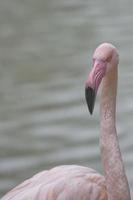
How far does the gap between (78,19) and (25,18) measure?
924 millimetres

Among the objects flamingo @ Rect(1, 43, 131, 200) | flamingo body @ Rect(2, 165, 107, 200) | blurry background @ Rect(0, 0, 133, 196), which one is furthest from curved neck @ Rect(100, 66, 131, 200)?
blurry background @ Rect(0, 0, 133, 196)

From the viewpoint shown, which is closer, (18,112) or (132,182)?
(132,182)

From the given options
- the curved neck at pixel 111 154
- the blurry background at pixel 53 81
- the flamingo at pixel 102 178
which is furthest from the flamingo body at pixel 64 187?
the blurry background at pixel 53 81

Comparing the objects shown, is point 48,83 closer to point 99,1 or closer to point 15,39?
point 15,39

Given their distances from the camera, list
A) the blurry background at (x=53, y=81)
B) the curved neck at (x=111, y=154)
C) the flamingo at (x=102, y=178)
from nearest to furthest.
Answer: the flamingo at (x=102, y=178) → the curved neck at (x=111, y=154) → the blurry background at (x=53, y=81)

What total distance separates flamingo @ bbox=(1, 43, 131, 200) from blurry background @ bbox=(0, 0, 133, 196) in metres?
1.62

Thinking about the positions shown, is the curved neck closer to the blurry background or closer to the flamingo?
the flamingo

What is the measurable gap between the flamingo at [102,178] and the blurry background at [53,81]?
1.62 meters

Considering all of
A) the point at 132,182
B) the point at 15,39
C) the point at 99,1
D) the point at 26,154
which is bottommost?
the point at 132,182

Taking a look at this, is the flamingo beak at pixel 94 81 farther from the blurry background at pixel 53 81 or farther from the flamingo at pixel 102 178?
the blurry background at pixel 53 81

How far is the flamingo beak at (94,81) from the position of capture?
4047 millimetres

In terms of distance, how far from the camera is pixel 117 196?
443 cm

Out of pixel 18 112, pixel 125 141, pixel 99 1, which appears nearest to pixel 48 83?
pixel 18 112

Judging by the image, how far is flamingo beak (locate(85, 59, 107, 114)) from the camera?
405 centimetres
